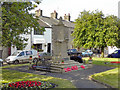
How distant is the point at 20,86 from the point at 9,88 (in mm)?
569

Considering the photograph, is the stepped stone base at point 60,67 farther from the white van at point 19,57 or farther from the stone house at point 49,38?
the white van at point 19,57

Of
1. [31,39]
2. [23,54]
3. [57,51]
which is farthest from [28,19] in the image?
[31,39]

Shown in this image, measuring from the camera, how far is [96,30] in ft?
Result: 88.4

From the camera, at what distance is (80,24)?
1105 inches

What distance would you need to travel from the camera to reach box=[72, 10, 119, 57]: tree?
2590 centimetres

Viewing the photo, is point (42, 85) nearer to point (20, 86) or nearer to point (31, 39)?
point (20, 86)

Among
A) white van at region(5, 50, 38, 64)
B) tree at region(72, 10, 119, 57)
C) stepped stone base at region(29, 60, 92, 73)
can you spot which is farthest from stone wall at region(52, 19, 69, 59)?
tree at region(72, 10, 119, 57)

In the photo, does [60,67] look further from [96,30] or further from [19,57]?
[96,30]

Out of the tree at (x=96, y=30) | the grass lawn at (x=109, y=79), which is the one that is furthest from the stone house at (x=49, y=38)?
the grass lawn at (x=109, y=79)

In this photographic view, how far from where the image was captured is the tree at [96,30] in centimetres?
2590

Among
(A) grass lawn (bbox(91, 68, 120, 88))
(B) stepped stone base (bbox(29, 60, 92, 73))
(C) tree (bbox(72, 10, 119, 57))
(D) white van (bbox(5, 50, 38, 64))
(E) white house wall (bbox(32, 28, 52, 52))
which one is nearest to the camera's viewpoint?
(A) grass lawn (bbox(91, 68, 120, 88))

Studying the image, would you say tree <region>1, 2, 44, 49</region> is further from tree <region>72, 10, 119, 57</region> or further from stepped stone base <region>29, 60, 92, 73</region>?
tree <region>72, 10, 119, 57</region>

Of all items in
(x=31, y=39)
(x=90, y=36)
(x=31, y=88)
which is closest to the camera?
(x=31, y=88)

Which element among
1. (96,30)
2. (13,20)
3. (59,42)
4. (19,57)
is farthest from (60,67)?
(96,30)
